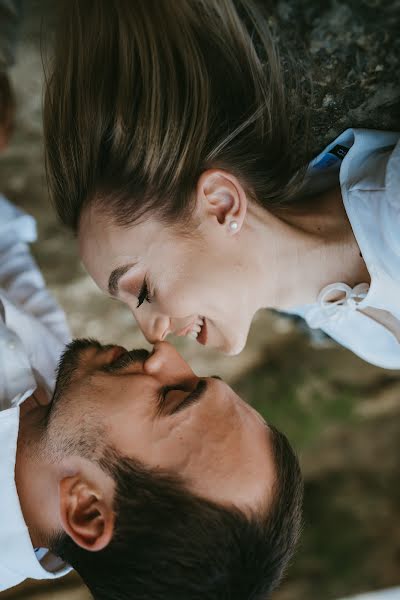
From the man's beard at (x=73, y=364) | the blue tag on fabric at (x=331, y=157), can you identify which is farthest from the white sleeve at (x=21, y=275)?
the blue tag on fabric at (x=331, y=157)

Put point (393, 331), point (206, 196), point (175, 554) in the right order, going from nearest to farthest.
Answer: point (175, 554) → point (206, 196) → point (393, 331)

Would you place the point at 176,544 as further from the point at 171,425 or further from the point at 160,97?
the point at 160,97

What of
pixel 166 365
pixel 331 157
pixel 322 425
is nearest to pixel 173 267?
pixel 166 365

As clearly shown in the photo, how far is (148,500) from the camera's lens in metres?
0.92

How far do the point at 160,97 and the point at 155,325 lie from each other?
17.7 inches

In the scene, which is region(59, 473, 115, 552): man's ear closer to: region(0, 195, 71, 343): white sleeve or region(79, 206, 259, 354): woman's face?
region(79, 206, 259, 354): woman's face

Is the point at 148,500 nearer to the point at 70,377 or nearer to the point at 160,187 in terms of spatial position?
the point at 70,377

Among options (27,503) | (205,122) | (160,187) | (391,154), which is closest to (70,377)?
(27,503)

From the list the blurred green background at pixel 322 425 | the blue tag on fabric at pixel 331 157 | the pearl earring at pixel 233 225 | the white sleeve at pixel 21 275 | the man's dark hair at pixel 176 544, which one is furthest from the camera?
the blurred green background at pixel 322 425

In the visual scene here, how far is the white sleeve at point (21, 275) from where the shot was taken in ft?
4.72

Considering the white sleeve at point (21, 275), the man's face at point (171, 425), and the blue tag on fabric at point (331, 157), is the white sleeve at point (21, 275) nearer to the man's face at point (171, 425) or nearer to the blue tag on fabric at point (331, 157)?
the man's face at point (171, 425)

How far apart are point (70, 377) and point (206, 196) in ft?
1.39

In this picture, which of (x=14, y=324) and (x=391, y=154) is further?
(x=14, y=324)

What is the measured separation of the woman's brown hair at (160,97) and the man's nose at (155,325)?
0.23 m
